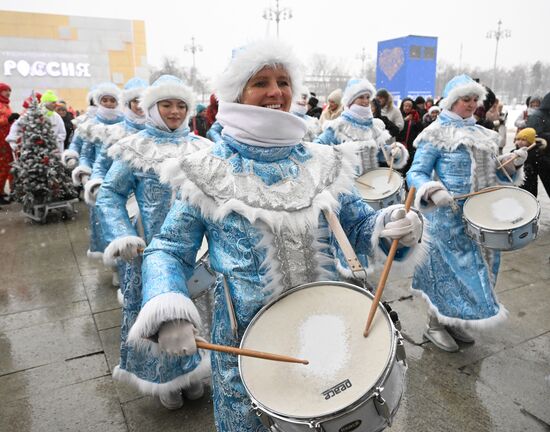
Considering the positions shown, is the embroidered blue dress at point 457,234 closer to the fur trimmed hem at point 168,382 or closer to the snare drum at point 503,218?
the snare drum at point 503,218

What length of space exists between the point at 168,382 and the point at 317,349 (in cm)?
185

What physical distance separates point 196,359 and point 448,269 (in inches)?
83.3

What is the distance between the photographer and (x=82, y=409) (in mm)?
3129

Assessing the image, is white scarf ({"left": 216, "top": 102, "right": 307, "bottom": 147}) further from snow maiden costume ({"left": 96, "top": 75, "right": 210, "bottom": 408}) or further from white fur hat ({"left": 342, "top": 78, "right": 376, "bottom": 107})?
white fur hat ({"left": 342, "top": 78, "right": 376, "bottom": 107})

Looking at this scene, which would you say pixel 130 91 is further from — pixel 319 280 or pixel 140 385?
pixel 319 280

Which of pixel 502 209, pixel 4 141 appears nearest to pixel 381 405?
pixel 502 209

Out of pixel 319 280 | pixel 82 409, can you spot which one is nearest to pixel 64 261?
pixel 82 409

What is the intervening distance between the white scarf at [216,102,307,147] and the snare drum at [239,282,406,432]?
1.93ft

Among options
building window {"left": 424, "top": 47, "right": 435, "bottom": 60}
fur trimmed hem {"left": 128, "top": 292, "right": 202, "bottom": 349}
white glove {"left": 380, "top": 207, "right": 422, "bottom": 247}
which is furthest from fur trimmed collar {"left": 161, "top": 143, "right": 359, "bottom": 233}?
building window {"left": 424, "top": 47, "right": 435, "bottom": 60}

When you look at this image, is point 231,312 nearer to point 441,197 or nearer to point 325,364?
Answer: point 325,364

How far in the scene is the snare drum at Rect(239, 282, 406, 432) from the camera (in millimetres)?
1384

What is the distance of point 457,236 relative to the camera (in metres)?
3.74

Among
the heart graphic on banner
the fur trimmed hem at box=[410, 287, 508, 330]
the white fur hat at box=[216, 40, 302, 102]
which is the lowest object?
the fur trimmed hem at box=[410, 287, 508, 330]

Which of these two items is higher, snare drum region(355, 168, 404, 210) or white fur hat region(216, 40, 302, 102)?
white fur hat region(216, 40, 302, 102)
